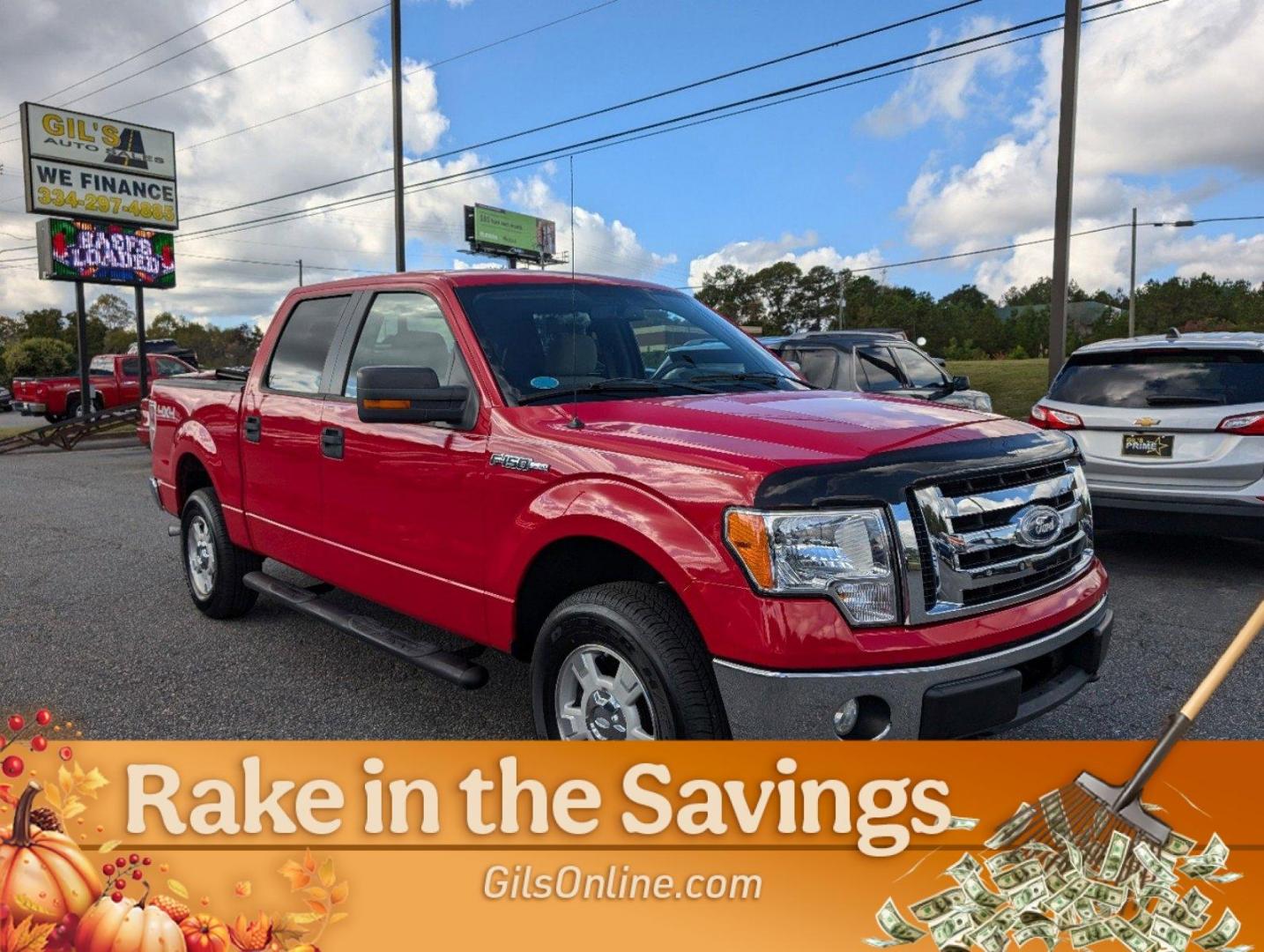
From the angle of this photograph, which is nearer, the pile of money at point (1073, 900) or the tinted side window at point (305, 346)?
the pile of money at point (1073, 900)

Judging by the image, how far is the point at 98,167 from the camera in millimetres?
24375

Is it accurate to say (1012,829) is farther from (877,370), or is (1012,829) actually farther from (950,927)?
(877,370)

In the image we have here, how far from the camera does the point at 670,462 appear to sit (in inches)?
108

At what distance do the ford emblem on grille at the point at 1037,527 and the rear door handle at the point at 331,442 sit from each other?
→ 109 inches

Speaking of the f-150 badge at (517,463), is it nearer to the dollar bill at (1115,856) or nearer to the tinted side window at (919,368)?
the dollar bill at (1115,856)

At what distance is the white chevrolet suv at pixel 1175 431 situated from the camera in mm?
5949

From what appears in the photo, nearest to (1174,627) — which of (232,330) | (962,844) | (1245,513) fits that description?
(1245,513)

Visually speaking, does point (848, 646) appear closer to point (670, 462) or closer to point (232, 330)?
point (670, 462)

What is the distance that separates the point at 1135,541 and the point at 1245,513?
180cm

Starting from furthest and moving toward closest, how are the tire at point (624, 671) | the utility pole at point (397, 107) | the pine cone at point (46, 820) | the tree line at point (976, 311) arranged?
the tree line at point (976, 311) → the utility pole at point (397, 107) → the tire at point (624, 671) → the pine cone at point (46, 820)

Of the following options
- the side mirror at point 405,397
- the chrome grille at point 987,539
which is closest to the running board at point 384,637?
the side mirror at point 405,397

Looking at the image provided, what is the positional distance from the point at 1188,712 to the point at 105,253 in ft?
87.6

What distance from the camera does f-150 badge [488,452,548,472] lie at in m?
3.14

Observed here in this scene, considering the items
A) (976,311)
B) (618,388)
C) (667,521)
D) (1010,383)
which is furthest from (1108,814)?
(976,311)
